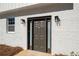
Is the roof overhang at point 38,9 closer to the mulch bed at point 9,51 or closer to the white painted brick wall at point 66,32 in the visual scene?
the white painted brick wall at point 66,32

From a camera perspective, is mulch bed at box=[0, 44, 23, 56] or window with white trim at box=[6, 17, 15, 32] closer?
mulch bed at box=[0, 44, 23, 56]

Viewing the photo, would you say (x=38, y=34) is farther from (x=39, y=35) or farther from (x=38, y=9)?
(x=38, y=9)

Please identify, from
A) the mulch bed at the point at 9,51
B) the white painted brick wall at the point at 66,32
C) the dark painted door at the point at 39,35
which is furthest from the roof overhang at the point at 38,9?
the mulch bed at the point at 9,51

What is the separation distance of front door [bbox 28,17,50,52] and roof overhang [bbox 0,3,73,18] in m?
0.58

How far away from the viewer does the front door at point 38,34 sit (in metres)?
17.2

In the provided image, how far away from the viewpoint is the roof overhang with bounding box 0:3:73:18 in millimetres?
15297

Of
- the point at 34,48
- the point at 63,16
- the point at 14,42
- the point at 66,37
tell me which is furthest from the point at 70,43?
the point at 14,42

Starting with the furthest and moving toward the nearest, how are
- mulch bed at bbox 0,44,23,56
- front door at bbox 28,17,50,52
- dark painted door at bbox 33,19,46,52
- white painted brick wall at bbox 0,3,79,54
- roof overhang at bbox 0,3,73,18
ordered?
mulch bed at bbox 0,44,23,56
dark painted door at bbox 33,19,46,52
front door at bbox 28,17,50,52
roof overhang at bbox 0,3,73,18
white painted brick wall at bbox 0,3,79,54

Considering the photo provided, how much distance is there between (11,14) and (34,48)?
14.6 ft

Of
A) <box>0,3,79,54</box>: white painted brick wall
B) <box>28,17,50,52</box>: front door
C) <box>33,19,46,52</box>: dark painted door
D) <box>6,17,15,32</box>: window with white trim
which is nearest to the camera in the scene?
<box>0,3,79,54</box>: white painted brick wall

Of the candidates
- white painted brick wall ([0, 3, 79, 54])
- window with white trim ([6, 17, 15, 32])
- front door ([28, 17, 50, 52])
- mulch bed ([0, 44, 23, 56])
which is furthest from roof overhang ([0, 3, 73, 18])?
mulch bed ([0, 44, 23, 56])

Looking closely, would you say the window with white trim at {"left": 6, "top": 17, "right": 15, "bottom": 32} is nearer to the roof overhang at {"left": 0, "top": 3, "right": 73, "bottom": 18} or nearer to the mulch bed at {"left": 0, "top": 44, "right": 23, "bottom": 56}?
the roof overhang at {"left": 0, "top": 3, "right": 73, "bottom": 18}

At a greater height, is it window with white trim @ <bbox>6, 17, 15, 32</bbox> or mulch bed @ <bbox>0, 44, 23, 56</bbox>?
window with white trim @ <bbox>6, 17, 15, 32</bbox>

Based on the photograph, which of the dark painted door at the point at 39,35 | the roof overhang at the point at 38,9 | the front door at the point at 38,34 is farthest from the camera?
the dark painted door at the point at 39,35
